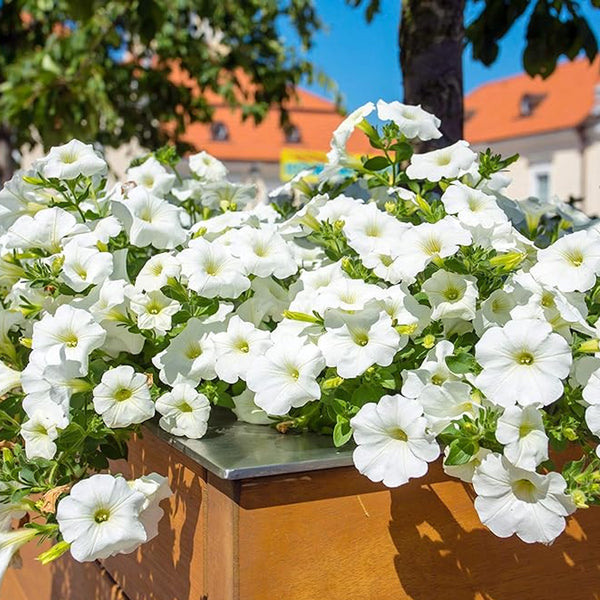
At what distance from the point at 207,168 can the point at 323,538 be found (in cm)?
94

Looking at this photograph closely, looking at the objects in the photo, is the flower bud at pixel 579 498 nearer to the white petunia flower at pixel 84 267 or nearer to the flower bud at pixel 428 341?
the flower bud at pixel 428 341

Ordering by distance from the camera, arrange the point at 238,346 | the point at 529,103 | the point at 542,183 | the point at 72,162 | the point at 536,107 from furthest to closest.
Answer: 1. the point at 529,103
2. the point at 536,107
3. the point at 542,183
4. the point at 72,162
5. the point at 238,346

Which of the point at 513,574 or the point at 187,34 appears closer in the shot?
the point at 513,574

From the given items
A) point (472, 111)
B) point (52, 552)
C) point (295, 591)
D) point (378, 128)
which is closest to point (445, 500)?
point (295, 591)

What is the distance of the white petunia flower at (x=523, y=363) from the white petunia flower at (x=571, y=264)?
0.11 m

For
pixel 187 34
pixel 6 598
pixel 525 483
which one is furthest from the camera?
pixel 187 34

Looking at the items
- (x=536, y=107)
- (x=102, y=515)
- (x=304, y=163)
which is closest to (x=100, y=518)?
(x=102, y=515)

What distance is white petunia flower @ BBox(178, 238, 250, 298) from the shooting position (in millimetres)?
1094

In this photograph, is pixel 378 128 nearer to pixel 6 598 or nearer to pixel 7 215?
pixel 7 215

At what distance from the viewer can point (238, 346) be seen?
3.54 feet

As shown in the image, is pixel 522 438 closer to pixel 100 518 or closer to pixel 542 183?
pixel 100 518

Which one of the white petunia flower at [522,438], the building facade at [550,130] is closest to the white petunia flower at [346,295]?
the white petunia flower at [522,438]

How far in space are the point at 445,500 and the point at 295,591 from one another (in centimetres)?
20

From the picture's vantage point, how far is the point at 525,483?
892 mm
